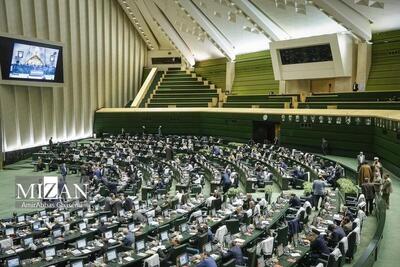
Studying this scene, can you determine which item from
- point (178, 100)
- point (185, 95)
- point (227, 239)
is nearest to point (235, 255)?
point (227, 239)

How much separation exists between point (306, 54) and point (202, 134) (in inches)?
448

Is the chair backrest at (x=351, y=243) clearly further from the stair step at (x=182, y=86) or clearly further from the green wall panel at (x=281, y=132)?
the stair step at (x=182, y=86)

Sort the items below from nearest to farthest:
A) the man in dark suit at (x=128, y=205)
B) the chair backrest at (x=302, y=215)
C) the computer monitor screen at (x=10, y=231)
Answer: the computer monitor screen at (x=10, y=231) → the chair backrest at (x=302, y=215) → the man in dark suit at (x=128, y=205)

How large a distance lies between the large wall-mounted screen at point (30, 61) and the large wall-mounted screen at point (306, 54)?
17.1 m

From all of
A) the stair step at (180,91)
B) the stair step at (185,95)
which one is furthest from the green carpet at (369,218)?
the stair step at (180,91)

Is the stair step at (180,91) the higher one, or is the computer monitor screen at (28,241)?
the stair step at (180,91)

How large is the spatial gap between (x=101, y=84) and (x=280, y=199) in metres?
30.8

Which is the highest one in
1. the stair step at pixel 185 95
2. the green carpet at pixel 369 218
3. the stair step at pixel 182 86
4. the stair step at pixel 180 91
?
the stair step at pixel 182 86

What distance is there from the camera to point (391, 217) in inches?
516

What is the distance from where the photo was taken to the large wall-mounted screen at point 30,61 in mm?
26922

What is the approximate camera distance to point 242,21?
3416cm

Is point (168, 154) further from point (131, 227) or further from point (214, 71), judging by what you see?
point (214, 71)

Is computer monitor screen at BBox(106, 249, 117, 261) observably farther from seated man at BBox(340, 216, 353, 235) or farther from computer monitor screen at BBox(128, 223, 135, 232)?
seated man at BBox(340, 216, 353, 235)

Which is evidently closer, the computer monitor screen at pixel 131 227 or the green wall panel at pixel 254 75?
the computer monitor screen at pixel 131 227
